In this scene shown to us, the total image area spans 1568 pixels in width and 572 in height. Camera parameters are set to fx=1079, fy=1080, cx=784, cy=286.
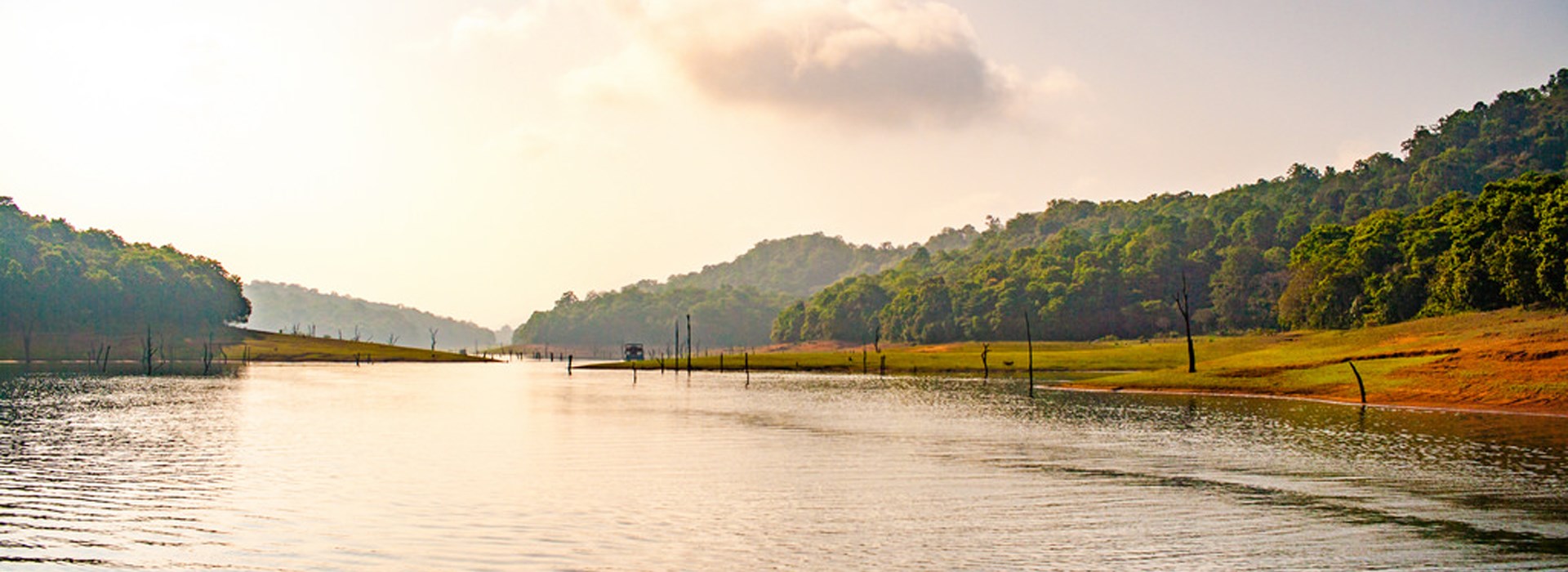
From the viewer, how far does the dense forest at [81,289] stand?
16875cm

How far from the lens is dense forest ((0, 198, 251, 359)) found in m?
169

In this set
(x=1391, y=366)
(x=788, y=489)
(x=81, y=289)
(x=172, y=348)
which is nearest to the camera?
(x=788, y=489)

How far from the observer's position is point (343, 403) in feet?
243

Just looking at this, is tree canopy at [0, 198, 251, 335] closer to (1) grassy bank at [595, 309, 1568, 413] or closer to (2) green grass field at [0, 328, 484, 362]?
(2) green grass field at [0, 328, 484, 362]

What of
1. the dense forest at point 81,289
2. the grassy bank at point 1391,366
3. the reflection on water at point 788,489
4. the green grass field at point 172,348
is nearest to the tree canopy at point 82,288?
the dense forest at point 81,289

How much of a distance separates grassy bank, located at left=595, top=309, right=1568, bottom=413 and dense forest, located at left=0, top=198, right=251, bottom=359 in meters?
143

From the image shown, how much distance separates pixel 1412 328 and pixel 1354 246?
54.7m

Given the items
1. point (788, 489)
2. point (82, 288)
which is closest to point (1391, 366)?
point (788, 489)

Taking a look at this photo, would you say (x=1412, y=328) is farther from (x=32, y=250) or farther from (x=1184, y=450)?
(x=32, y=250)

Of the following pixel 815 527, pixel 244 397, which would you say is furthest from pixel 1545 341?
pixel 244 397

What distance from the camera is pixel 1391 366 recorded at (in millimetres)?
71500

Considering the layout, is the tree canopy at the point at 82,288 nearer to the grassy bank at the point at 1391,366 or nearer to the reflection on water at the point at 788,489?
the reflection on water at the point at 788,489

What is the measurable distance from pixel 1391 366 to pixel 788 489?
183 feet

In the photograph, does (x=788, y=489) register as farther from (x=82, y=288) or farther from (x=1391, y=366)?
(x=82, y=288)
